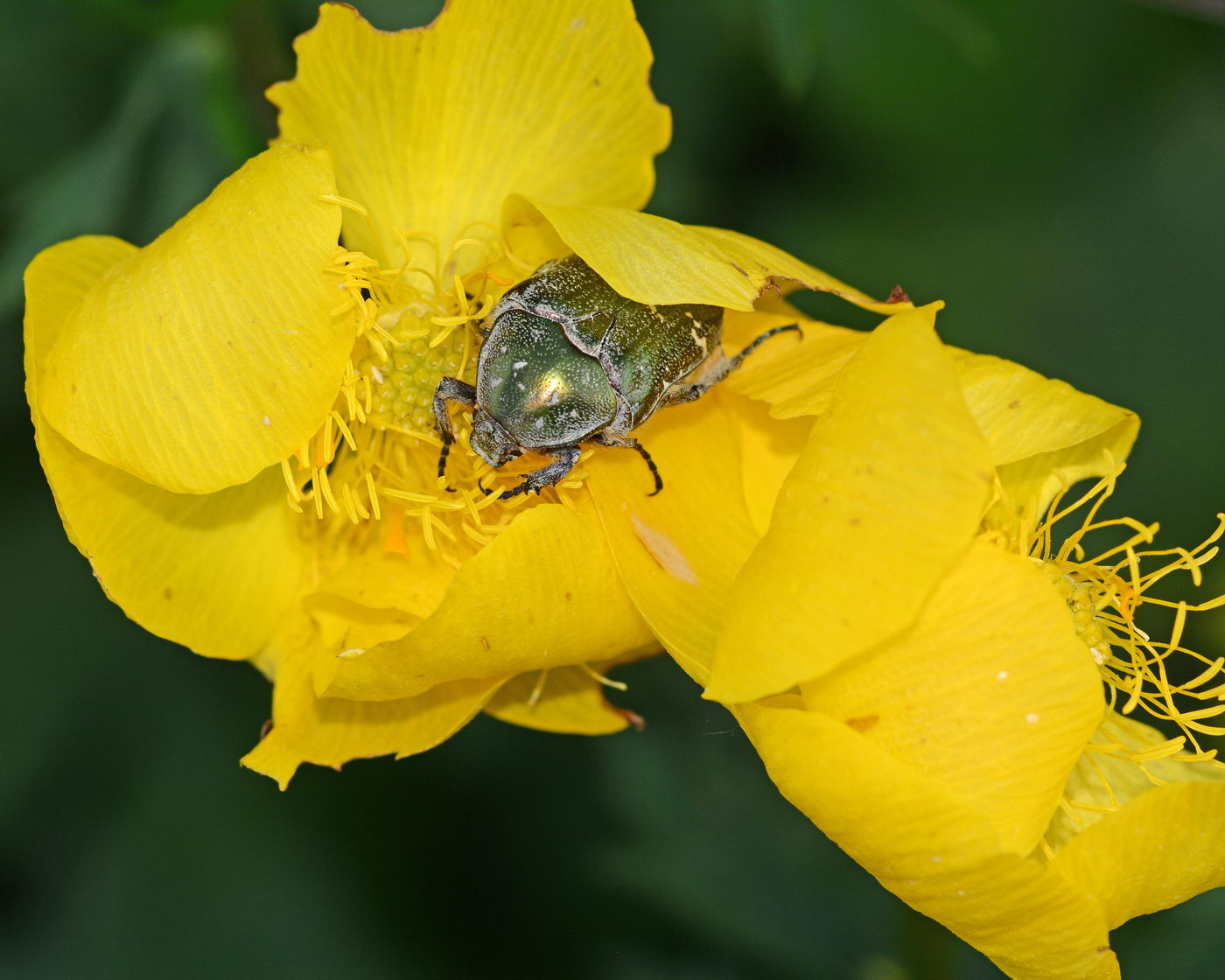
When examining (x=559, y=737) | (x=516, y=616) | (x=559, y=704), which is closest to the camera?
(x=516, y=616)

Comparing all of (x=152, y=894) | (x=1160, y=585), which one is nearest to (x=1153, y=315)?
(x=1160, y=585)

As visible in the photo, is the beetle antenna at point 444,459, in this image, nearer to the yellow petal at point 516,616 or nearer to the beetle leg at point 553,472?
the beetle leg at point 553,472

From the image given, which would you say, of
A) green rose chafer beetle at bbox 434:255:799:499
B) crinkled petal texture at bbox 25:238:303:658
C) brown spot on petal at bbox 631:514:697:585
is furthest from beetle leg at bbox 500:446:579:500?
crinkled petal texture at bbox 25:238:303:658

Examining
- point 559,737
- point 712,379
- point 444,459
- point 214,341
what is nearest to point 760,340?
point 712,379

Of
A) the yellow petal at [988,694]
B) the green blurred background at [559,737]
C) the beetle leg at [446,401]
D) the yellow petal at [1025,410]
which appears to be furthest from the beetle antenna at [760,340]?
the green blurred background at [559,737]

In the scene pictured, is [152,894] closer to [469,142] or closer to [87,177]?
[87,177]

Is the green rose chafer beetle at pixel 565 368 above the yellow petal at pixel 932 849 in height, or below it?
above

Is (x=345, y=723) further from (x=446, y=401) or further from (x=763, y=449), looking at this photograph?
(x=763, y=449)
